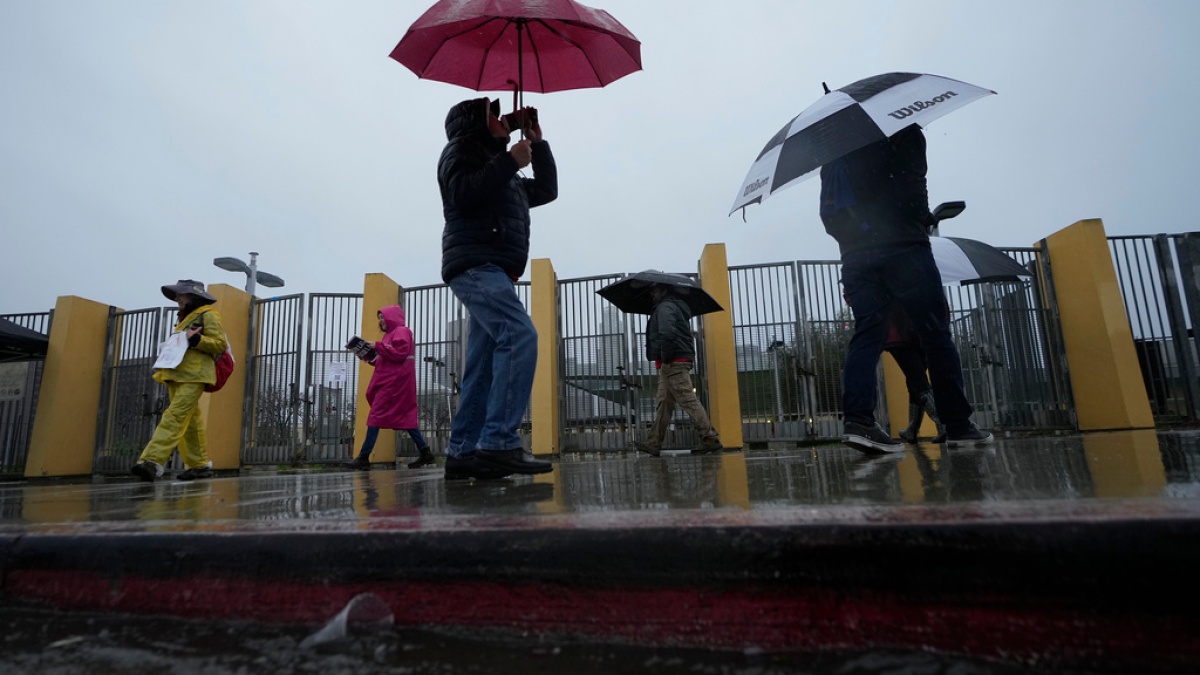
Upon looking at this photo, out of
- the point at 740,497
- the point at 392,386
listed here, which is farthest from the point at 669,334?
the point at 740,497

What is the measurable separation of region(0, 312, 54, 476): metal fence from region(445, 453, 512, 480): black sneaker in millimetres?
12499

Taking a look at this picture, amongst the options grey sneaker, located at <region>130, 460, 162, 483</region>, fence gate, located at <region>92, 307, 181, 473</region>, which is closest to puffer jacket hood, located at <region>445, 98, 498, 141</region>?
grey sneaker, located at <region>130, 460, 162, 483</region>

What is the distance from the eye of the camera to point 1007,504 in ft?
3.61

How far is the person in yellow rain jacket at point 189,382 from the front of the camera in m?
5.23

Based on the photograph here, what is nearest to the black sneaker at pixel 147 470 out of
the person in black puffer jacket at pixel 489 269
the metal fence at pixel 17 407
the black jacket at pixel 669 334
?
the person in black puffer jacket at pixel 489 269

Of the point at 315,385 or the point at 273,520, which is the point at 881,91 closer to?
the point at 273,520

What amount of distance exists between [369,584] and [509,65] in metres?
3.51

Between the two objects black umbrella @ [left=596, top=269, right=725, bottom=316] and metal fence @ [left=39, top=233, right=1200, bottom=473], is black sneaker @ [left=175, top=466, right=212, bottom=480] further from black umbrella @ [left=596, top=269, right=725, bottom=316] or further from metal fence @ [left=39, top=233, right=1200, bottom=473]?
black umbrella @ [left=596, top=269, right=725, bottom=316]

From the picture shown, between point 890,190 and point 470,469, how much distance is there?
2631 millimetres

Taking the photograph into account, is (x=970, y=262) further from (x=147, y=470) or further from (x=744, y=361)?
(x=147, y=470)

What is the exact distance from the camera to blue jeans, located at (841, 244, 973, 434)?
3.39 metres

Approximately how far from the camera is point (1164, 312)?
9.98m

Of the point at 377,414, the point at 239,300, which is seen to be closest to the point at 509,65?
the point at 377,414

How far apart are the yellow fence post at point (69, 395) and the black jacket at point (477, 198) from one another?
11.4m
